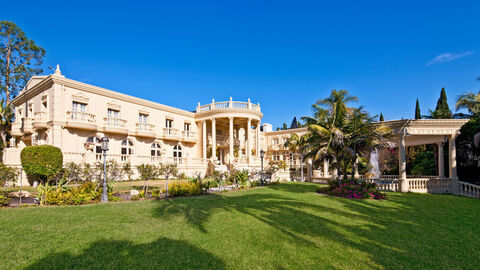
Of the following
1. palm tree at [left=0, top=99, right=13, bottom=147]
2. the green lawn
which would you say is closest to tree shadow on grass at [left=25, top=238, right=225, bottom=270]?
the green lawn

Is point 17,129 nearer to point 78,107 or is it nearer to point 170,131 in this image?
point 78,107

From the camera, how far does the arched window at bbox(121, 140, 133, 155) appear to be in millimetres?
20125

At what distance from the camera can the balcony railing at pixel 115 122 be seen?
61.3 ft

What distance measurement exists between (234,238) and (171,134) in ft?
65.5

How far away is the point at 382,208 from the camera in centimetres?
834

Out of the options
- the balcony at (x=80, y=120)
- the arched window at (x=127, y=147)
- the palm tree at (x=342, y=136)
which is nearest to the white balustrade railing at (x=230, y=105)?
the arched window at (x=127, y=147)

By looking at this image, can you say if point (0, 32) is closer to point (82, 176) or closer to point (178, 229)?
point (82, 176)

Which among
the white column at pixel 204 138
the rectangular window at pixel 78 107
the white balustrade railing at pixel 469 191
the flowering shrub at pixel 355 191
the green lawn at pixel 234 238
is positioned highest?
the rectangular window at pixel 78 107

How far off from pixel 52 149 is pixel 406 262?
17.3 meters

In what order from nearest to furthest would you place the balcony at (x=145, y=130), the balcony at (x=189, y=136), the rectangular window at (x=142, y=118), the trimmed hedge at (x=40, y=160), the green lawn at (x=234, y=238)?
the green lawn at (x=234, y=238) < the trimmed hedge at (x=40, y=160) < the balcony at (x=145, y=130) < the rectangular window at (x=142, y=118) < the balcony at (x=189, y=136)

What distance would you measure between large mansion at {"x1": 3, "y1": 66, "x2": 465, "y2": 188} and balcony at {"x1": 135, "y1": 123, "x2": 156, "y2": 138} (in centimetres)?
2

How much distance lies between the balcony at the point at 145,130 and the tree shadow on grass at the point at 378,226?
13.7 m

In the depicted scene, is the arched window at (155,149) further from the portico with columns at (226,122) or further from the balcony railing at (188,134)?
the portico with columns at (226,122)

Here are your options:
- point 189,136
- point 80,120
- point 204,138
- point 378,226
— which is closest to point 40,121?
point 80,120
